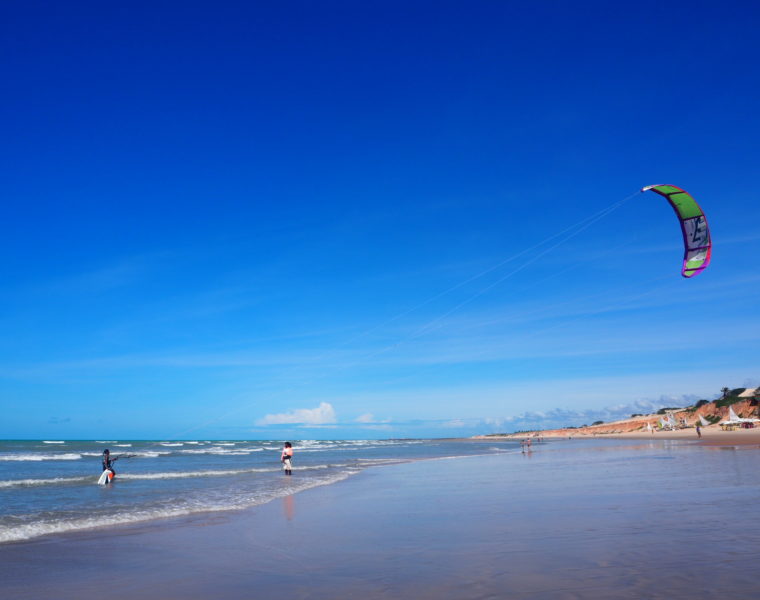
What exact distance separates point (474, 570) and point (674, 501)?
5.91 meters

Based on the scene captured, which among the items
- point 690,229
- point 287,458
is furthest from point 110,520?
point 690,229

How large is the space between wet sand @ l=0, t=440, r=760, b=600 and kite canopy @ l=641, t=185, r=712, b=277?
6.86 m

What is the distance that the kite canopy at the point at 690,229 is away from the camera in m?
17.2

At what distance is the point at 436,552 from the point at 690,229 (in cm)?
1502

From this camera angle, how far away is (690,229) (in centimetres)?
1827

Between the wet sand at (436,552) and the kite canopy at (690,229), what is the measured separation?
6857mm

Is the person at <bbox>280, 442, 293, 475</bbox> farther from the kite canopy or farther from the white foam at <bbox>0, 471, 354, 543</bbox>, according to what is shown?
the kite canopy

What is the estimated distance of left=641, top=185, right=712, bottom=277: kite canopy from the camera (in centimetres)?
1716

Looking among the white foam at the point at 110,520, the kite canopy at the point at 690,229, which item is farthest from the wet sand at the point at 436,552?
the kite canopy at the point at 690,229

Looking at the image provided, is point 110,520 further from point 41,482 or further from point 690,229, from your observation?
point 690,229

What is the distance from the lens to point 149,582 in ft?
21.9

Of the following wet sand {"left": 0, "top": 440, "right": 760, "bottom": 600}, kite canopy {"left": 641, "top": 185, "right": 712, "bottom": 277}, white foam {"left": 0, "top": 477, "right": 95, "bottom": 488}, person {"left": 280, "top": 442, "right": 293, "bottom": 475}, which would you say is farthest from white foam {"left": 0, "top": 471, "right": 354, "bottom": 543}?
kite canopy {"left": 641, "top": 185, "right": 712, "bottom": 277}

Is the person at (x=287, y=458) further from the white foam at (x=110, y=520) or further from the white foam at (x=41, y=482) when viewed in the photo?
the white foam at (x=110, y=520)

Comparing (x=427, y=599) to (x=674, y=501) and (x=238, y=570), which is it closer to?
(x=238, y=570)
